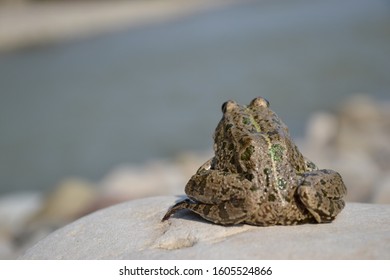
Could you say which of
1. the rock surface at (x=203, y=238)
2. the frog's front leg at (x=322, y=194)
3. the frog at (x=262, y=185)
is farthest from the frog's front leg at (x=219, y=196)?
the frog's front leg at (x=322, y=194)

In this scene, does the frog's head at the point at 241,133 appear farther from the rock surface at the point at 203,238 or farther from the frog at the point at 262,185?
the rock surface at the point at 203,238

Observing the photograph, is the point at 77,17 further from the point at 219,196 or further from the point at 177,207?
the point at 219,196

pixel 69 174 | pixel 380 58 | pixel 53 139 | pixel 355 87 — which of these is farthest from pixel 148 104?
pixel 380 58

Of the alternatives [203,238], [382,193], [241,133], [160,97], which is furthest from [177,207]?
[160,97]

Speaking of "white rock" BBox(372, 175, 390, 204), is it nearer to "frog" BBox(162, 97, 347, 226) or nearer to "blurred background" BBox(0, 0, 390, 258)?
→ "blurred background" BBox(0, 0, 390, 258)

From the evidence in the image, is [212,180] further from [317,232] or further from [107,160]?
[107,160]

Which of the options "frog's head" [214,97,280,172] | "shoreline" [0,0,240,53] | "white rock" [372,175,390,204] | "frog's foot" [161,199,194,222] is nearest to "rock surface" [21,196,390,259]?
"frog's foot" [161,199,194,222]
